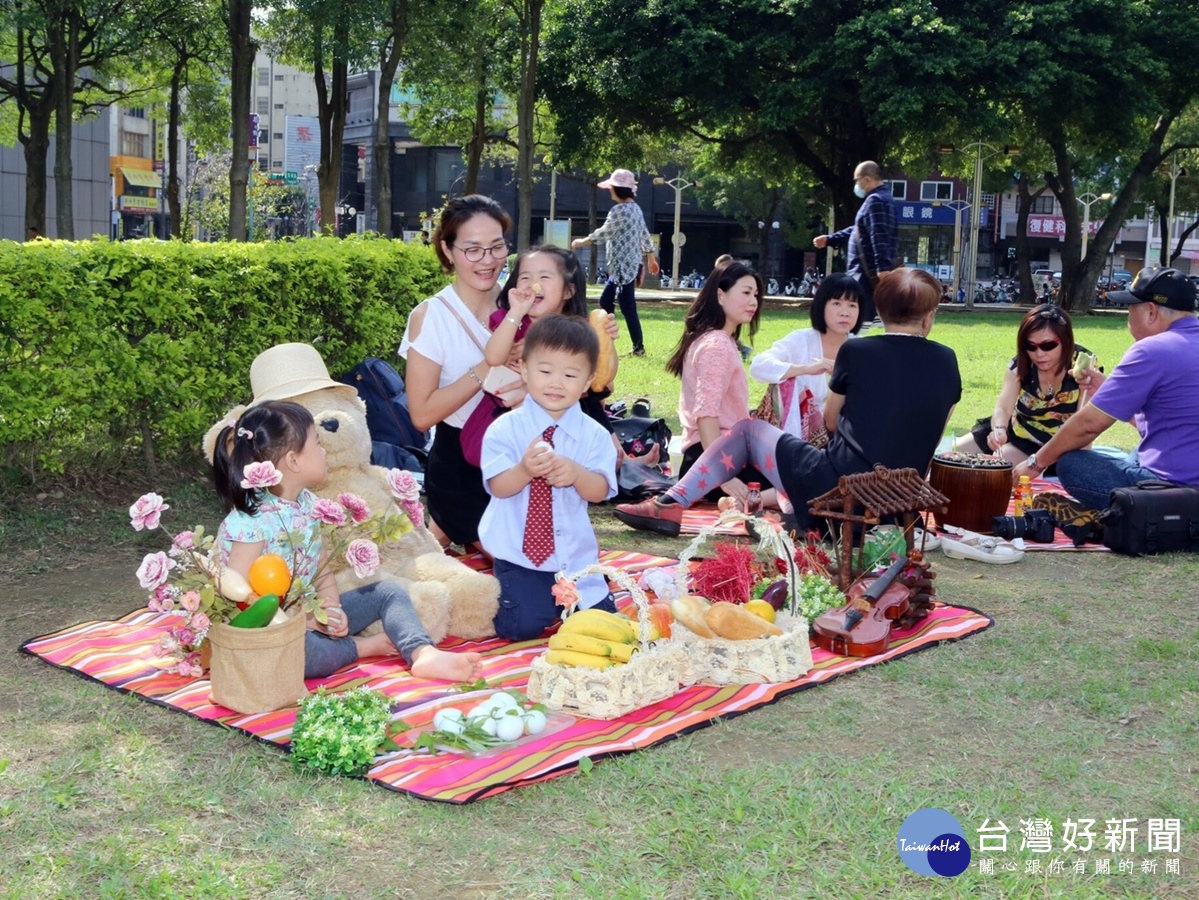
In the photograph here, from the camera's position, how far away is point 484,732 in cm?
367

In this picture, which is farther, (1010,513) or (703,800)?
(1010,513)

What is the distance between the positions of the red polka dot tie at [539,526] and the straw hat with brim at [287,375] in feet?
3.21

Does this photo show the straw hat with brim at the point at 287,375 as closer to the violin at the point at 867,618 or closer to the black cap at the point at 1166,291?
the violin at the point at 867,618

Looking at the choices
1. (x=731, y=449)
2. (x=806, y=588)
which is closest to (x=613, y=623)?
(x=806, y=588)

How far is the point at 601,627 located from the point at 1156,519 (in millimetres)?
3588

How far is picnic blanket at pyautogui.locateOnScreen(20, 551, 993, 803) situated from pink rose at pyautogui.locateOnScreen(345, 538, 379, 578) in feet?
1.35

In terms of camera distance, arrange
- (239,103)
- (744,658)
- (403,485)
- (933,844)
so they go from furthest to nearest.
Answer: (239,103)
(403,485)
(744,658)
(933,844)

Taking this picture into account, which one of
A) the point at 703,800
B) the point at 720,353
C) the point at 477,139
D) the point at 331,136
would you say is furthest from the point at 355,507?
the point at 477,139

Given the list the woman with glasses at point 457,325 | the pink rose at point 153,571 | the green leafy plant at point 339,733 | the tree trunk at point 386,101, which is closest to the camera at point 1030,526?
the woman with glasses at point 457,325

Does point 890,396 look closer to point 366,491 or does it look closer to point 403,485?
point 403,485

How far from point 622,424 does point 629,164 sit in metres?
23.2

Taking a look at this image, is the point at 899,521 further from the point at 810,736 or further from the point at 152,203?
the point at 152,203

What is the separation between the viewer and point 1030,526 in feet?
21.4

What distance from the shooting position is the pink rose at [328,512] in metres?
4.10
